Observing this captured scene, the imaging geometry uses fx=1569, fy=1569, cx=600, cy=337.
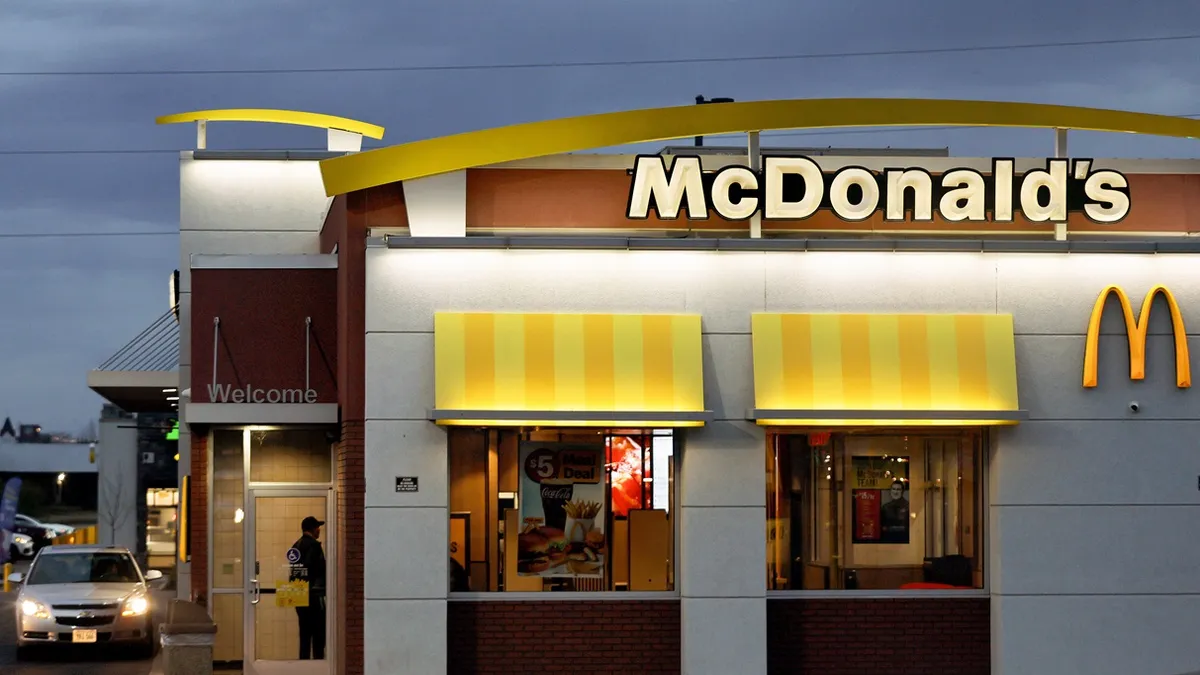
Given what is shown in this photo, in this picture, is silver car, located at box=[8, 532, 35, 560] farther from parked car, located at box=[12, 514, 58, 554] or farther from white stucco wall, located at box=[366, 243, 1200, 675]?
white stucco wall, located at box=[366, 243, 1200, 675]

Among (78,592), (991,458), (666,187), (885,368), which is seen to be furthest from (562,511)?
(78,592)

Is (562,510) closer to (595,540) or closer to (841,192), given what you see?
(595,540)

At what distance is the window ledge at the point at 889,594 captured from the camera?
1728cm

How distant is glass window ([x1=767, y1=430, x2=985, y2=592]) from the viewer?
1744cm

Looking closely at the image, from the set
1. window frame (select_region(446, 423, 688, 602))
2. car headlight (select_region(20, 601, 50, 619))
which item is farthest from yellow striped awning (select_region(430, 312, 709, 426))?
Answer: car headlight (select_region(20, 601, 50, 619))

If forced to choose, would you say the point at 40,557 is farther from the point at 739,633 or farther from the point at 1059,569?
the point at 1059,569

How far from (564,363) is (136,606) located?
9.89 meters

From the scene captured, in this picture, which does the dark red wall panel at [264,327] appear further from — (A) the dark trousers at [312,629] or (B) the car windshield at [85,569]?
(B) the car windshield at [85,569]

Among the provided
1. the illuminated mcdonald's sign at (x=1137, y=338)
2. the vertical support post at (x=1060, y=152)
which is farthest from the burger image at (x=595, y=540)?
the vertical support post at (x=1060, y=152)

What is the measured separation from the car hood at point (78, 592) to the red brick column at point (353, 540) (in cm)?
694

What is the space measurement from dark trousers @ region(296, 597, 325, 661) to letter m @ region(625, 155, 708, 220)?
278 inches

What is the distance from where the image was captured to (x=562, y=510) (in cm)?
1720

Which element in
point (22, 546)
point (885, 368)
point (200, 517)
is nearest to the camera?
point (885, 368)

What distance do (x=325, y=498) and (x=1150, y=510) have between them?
402 inches
